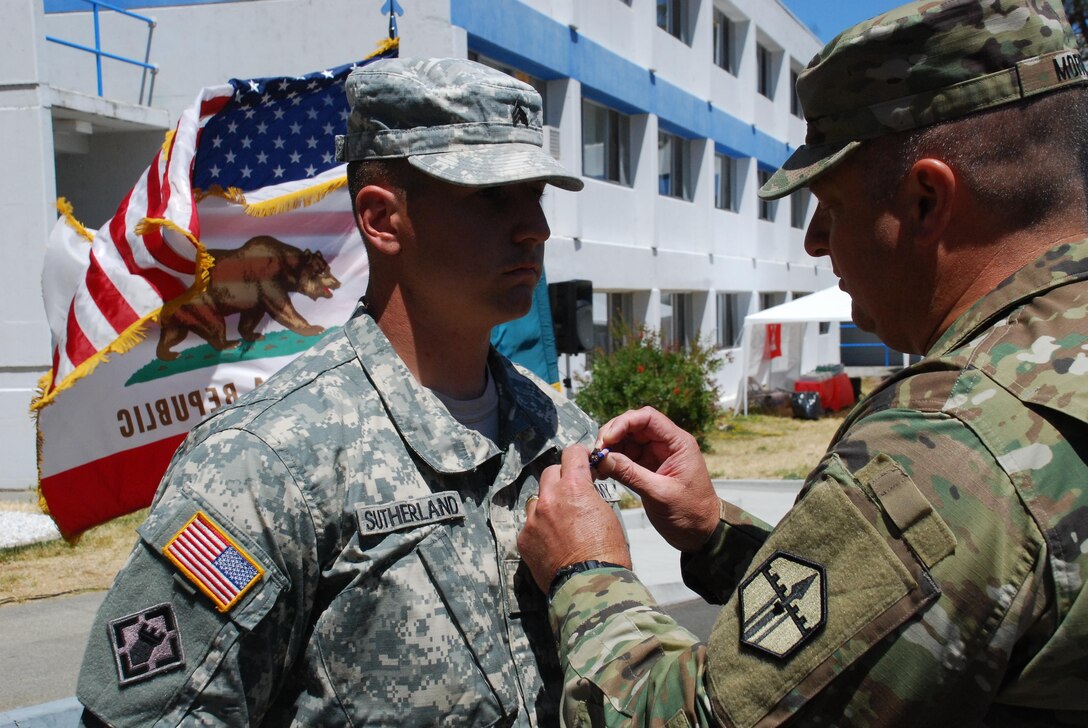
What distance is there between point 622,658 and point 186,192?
394cm

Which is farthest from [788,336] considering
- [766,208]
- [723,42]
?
[723,42]

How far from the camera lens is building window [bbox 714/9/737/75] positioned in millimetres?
23125

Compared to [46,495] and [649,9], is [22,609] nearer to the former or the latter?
[46,495]

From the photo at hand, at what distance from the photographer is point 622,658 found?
1595mm

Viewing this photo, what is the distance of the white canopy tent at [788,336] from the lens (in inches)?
774

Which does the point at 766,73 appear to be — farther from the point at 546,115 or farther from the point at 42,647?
the point at 42,647

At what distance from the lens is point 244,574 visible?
1703 mm

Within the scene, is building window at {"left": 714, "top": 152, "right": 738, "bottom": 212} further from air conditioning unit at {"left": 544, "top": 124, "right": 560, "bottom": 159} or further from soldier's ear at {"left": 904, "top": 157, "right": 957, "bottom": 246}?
soldier's ear at {"left": 904, "top": 157, "right": 957, "bottom": 246}

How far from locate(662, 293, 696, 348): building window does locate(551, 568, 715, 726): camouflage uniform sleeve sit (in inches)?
727

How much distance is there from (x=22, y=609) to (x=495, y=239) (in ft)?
18.9

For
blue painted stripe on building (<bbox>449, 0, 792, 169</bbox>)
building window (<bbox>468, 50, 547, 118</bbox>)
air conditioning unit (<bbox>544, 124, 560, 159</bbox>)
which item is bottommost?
air conditioning unit (<bbox>544, 124, 560, 159</bbox>)

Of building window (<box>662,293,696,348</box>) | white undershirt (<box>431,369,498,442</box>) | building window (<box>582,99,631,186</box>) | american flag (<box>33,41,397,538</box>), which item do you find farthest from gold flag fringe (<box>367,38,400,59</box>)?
building window (<box>662,293,696,348</box>)

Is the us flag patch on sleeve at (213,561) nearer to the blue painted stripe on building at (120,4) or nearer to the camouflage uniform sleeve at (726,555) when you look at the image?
the camouflage uniform sleeve at (726,555)

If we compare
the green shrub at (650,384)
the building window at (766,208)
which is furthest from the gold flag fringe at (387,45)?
the building window at (766,208)
